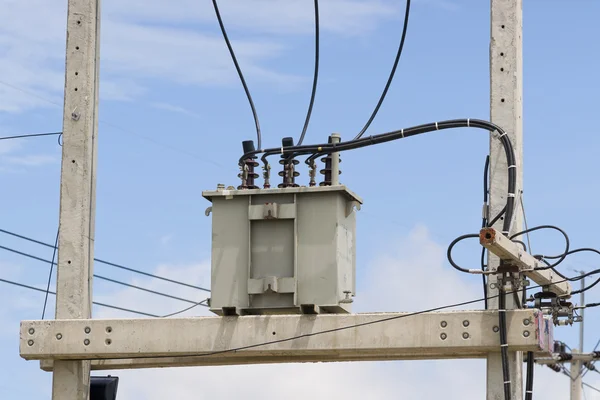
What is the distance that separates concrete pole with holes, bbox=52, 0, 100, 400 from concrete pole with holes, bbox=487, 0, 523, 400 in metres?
3.12

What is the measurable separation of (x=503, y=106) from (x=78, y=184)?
10.9 feet

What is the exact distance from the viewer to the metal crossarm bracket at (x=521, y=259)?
8172mm

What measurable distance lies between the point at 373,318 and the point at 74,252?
2.43 metres

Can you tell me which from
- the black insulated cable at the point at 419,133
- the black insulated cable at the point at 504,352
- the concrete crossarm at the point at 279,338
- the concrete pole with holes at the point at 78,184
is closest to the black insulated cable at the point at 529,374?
the concrete crossarm at the point at 279,338

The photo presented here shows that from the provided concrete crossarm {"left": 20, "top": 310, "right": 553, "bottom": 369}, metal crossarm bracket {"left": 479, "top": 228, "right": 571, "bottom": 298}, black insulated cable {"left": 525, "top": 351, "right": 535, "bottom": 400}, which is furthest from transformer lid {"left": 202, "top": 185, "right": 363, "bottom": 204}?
black insulated cable {"left": 525, "top": 351, "right": 535, "bottom": 400}

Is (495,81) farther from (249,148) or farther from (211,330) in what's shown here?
(211,330)

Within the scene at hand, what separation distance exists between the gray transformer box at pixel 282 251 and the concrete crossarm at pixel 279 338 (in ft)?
0.44

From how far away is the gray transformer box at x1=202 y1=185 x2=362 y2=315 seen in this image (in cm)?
922

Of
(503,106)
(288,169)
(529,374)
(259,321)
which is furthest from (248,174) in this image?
(529,374)

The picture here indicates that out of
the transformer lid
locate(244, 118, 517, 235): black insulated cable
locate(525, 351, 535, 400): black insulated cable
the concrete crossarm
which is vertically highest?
locate(244, 118, 517, 235): black insulated cable

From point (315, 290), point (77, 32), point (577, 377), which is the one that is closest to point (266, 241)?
point (315, 290)

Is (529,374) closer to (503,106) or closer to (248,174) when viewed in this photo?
(503,106)

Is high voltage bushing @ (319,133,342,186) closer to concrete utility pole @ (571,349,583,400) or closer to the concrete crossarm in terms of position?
the concrete crossarm

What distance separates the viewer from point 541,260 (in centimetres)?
903
